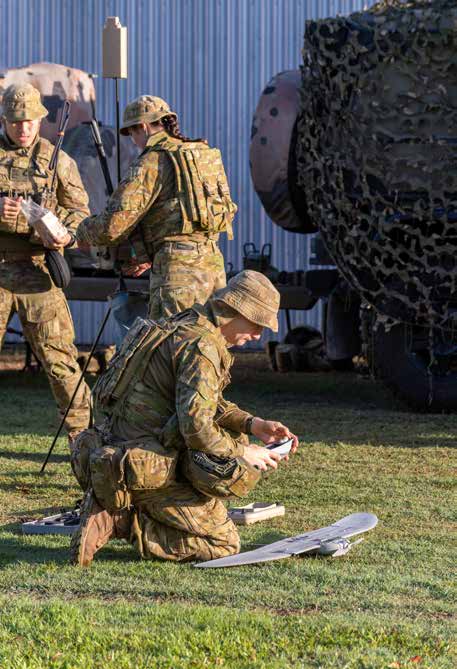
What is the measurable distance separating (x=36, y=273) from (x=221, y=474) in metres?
2.84

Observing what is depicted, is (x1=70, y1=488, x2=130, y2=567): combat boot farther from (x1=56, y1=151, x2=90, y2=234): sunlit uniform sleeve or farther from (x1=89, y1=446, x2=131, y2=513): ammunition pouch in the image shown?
(x1=56, y1=151, x2=90, y2=234): sunlit uniform sleeve

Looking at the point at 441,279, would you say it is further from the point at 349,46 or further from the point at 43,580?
the point at 43,580

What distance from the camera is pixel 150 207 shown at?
6.86m

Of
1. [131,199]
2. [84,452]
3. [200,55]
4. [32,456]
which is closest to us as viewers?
[84,452]

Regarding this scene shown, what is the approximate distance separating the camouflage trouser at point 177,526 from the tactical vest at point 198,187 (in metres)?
2.10

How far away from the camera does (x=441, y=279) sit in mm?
9031

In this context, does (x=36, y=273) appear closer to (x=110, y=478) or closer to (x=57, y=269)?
(x=57, y=269)

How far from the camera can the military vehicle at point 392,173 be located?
8.91 metres

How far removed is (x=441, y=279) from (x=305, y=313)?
21.2 ft

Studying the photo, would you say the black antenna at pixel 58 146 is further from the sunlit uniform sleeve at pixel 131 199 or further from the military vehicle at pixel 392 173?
the military vehicle at pixel 392 173

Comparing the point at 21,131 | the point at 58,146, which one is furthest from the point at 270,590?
the point at 21,131

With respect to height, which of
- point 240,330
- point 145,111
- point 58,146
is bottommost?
point 240,330

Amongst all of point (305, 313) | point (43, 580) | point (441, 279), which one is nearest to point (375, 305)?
point (441, 279)

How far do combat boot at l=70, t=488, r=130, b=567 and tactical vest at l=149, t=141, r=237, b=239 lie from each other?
84.9 inches
